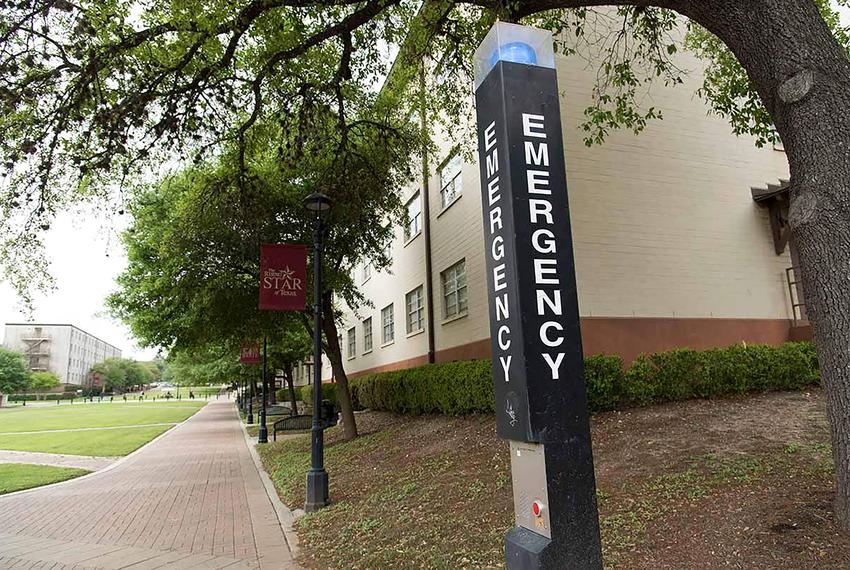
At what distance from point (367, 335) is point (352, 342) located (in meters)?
2.73

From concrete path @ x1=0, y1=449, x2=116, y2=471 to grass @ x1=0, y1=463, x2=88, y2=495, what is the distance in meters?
0.59

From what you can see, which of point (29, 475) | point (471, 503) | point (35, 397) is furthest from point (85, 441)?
point (35, 397)

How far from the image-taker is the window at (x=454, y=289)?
1531cm

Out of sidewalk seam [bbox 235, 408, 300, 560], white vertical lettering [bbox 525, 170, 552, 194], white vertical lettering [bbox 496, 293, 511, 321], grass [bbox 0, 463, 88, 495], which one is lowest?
sidewalk seam [bbox 235, 408, 300, 560]

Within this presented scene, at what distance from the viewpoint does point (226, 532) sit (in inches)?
291

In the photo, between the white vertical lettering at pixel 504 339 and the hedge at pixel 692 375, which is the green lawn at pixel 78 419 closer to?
the hedge at pixel 692 375

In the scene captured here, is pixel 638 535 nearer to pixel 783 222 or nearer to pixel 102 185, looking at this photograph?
pixel 102 185

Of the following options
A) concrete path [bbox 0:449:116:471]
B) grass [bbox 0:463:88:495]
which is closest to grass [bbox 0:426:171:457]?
concrete path [bbox 0:449:116:471]

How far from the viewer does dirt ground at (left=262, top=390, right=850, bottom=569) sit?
14.6 ft

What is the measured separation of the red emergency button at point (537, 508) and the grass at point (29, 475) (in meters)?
12.2

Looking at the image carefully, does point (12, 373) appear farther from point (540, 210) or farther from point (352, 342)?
point (540, 210)

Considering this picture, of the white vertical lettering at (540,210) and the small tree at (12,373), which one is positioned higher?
the small tree at (12,373)

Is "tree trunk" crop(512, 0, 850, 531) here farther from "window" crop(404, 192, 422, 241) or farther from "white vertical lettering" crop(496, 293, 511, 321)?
"window" crop(404, 192, 422, 241)

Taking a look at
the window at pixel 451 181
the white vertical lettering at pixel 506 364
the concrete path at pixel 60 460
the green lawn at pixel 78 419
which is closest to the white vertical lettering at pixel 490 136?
the white vertical lettering at pixel 506 364
